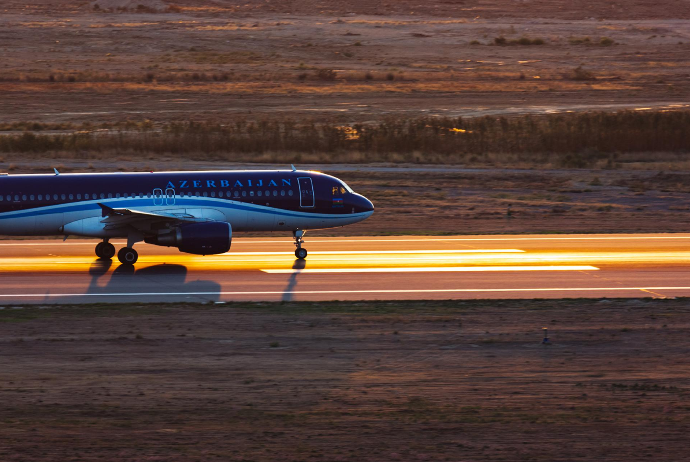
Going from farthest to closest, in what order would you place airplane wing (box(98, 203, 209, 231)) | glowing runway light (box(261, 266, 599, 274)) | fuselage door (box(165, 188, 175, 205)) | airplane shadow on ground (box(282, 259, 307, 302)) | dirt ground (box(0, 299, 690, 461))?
fuselage door (box(165, 188, 175, 205)) → airplane wing (box(98, 203, 209, 231)) → glowing runway light (box(261, 266, 599, 274)) → airplane shadow on ground (box(282, 259, 307, 302)) → dirt ground (box(0, 299, 690, 461))

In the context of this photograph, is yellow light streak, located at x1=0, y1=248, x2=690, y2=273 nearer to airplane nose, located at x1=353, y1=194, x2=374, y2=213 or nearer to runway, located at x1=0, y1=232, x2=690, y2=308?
runway, located at x1=0, y1=232, x2=690, y2=308

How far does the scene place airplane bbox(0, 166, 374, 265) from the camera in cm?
3497

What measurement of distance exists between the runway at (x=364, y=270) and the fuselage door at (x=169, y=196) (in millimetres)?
2484

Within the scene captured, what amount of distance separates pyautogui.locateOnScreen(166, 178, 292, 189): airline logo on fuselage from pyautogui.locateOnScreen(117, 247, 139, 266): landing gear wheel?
9.59ft

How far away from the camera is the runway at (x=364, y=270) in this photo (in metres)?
30.5

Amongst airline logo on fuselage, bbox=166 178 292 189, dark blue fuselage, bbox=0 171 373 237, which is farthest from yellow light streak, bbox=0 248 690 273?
airline logo on fuselage, bbox=166 178 292 189

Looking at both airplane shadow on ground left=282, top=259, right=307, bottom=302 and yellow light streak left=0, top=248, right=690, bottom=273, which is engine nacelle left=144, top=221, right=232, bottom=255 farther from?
airplane shadow on ground left=282, top=259, right=307, bottom=302

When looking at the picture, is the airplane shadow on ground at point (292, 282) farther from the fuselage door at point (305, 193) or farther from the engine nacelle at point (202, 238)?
the engine nacelle at point (202, 238)

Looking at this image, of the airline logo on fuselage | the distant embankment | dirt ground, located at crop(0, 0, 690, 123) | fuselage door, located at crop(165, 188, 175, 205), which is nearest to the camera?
fuselage door, located at crop(165, 188, 175, 205)

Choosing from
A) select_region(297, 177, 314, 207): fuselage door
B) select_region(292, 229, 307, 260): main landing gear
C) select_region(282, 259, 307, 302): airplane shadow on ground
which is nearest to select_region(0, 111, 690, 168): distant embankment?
select_region(297, 177, 314, 207): fuselage door

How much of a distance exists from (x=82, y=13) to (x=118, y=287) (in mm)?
146900

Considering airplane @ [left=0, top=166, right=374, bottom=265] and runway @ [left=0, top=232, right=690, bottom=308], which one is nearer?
runway @ [left=0, top=232, right=690, bottom=308]

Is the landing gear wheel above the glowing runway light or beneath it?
above

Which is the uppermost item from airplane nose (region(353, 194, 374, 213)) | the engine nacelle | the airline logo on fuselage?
the airline logo on fuselage
